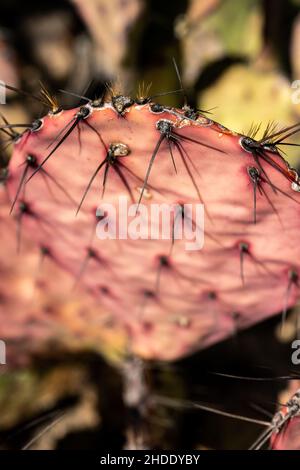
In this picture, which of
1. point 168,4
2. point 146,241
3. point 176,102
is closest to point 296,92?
point 176,102

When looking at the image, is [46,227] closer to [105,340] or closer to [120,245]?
[120,245]

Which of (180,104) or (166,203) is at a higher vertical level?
(180,104)

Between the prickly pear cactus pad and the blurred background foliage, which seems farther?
the blurred background foliage

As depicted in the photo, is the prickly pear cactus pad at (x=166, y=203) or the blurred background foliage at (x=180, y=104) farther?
the blurred background foliage at (x=180, y=104)

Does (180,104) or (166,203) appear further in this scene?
(180,104)
